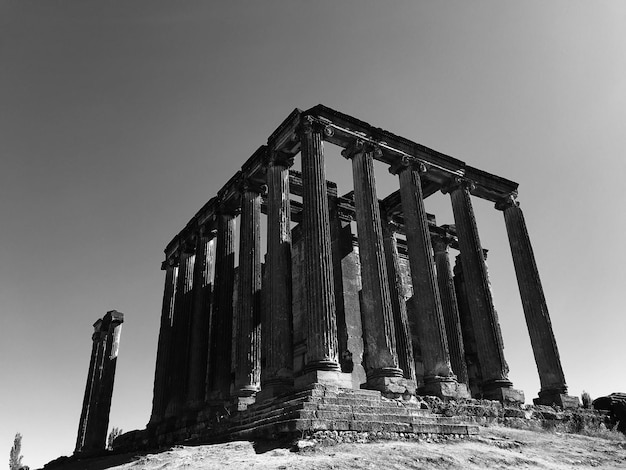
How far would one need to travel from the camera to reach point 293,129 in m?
18.7

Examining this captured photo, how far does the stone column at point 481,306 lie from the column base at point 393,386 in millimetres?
4946

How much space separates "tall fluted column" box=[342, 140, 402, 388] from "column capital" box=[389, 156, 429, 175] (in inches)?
64.5

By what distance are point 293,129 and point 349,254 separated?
7.51m

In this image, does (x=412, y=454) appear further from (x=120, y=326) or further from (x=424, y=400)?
(x=120, y=326)

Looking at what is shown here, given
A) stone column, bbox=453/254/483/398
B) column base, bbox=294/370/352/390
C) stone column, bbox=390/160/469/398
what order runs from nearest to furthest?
column base, bbox=294/370/352/390
stone column, bbox=390/160/469/398
stone column, bbox=453/254/483/398

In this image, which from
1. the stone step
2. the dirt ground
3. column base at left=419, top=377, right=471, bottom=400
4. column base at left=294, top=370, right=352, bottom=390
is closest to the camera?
the dirt ground

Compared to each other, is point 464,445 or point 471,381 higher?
point 471,381

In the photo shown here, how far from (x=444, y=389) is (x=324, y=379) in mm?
4949

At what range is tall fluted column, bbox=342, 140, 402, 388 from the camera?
15352mm

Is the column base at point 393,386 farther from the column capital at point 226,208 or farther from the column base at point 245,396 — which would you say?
the column capital at point 226,208

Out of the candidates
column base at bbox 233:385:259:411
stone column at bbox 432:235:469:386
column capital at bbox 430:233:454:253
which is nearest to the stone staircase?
column base at bbox 233:385:259:411

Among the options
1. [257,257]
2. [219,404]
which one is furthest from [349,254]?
[219,404]

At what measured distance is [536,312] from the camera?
69.9 feet

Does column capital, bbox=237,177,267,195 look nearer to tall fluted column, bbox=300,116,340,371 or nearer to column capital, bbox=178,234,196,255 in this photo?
tall fluted column, bbox=300,116,340,371
